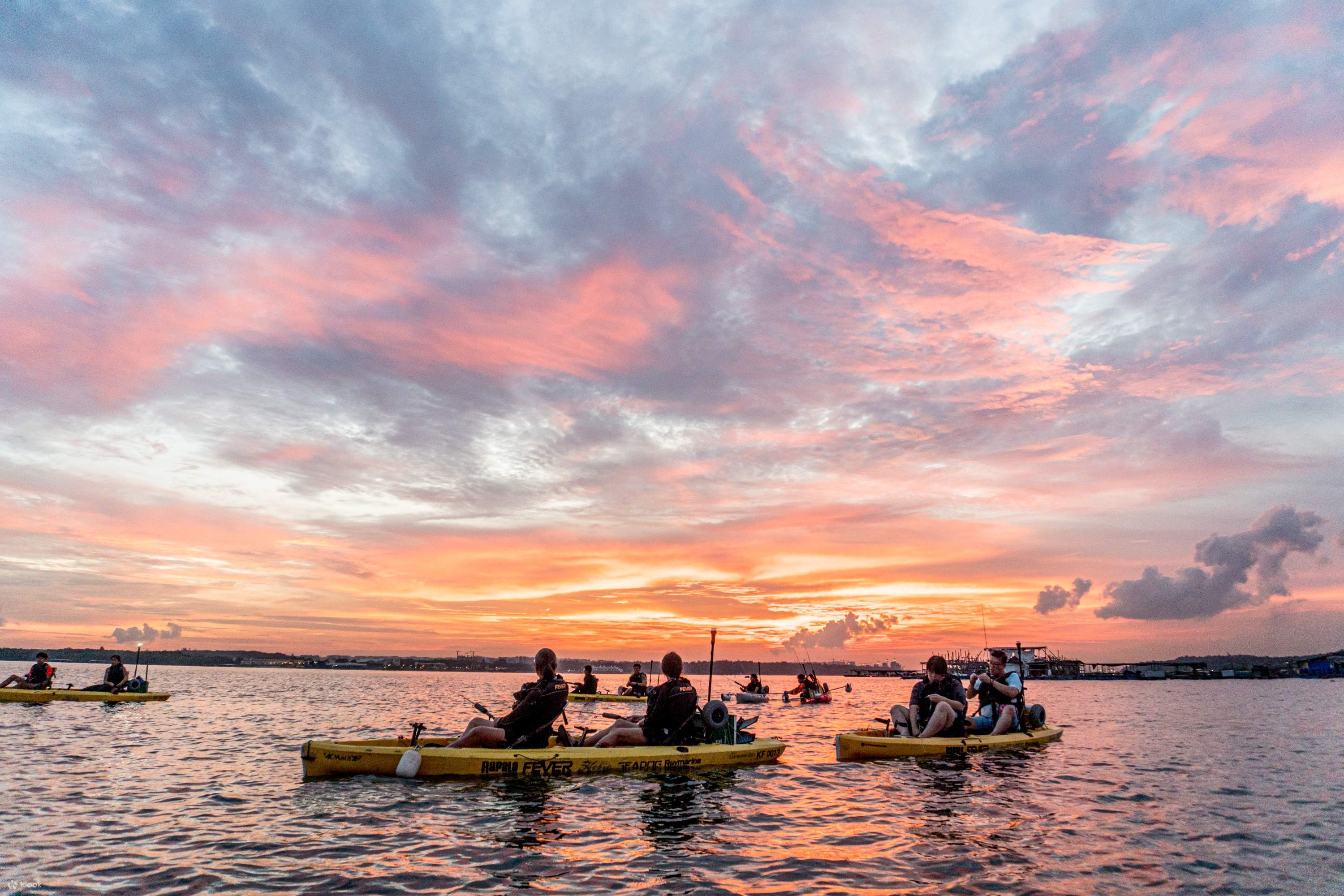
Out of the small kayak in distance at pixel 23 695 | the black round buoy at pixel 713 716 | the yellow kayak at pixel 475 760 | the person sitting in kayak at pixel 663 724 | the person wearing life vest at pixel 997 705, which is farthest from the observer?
the small kayak in distance at pixel 23 695

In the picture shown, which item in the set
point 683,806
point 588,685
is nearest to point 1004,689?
point 683,806

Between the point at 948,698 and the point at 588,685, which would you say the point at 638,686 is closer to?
the point at 588,685

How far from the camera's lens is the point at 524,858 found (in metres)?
10.4

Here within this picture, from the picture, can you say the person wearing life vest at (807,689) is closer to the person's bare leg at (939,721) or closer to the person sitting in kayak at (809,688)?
the person sitting in kayak at (809,688)

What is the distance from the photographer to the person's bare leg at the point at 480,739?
1678cm

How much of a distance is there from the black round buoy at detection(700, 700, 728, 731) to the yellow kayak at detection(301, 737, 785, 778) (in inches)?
77.6

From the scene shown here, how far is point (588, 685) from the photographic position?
4872 centimetres

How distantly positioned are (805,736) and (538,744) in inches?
620

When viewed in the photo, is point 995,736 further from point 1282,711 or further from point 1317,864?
point 1282,711

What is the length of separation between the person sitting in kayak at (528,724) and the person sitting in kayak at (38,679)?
1293 inches

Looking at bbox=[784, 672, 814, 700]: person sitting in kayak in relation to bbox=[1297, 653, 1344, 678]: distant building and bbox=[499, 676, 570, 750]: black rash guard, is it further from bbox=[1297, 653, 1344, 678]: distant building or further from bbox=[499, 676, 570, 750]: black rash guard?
bbox=[1297, 653, 1344, 678]: distant building

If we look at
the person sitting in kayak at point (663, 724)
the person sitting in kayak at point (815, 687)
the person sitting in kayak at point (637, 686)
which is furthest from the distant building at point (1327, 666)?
the person sitting in kayak at point (663, 724)

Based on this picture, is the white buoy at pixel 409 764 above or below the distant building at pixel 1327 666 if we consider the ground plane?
above

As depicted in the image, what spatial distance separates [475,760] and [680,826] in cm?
550
